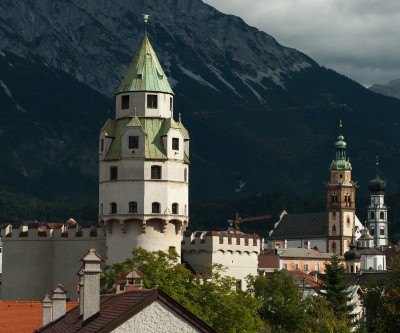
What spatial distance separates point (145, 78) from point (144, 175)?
872cm

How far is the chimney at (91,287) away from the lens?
4391 cm

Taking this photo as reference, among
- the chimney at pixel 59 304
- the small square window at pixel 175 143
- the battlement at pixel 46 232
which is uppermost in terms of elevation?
the small square window at pixel 175 143

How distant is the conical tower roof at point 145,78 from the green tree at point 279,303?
18.2 m

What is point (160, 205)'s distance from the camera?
102m

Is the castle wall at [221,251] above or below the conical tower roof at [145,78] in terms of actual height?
below

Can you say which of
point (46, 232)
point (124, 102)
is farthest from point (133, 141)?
point (46, 232)

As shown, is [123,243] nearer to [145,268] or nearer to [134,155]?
[134,155]

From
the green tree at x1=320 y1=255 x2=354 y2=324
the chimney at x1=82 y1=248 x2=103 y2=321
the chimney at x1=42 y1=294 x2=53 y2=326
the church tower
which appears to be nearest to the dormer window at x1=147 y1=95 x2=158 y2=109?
the church tower

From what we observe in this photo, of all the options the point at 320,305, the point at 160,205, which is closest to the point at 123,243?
the point at 160,205

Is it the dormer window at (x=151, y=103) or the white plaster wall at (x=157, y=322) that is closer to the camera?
the white plaster wall at (x=157, y=322)

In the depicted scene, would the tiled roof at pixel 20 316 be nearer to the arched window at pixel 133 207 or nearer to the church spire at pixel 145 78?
the arched window at pixel 133 207

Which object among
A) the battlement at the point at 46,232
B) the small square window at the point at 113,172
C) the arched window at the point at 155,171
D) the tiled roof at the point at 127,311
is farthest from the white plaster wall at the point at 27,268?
the tiled roof at the point at 127,311

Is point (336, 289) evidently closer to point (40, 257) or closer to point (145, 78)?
point (40, 257)

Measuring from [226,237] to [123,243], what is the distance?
393 inches
